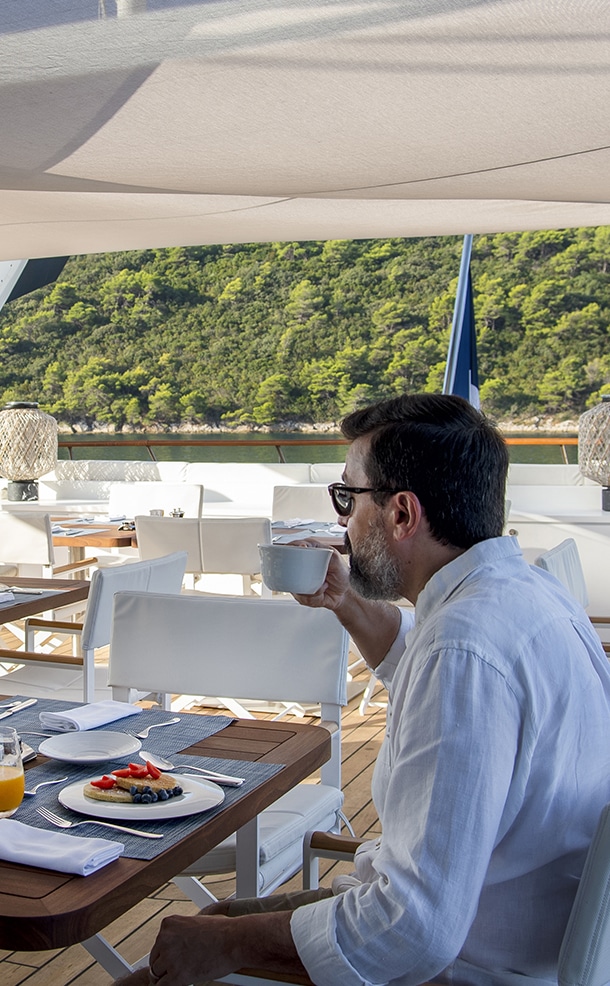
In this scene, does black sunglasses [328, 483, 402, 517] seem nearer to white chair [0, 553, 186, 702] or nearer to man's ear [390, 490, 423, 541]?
man's ear [390, 490, 423, 541]

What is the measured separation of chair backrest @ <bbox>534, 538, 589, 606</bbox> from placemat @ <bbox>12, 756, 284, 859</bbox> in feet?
5.14

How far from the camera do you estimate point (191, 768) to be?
170 cm

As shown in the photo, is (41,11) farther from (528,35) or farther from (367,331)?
(367,331)

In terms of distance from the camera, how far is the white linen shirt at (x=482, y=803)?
1087mm

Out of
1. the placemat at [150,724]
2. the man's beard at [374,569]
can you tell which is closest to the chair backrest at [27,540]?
the placemat at [150,724]

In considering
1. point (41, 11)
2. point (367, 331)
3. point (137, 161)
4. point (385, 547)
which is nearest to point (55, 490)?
point (137, 161)

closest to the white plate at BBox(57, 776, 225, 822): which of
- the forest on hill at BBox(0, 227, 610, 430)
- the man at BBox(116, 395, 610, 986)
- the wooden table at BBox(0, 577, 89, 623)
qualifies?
the man at BBox(116, 395, 610, 986)

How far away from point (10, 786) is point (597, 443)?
6.01m

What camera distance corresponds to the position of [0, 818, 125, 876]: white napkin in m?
1.31

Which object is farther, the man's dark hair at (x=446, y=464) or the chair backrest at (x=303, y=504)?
the chair backrest at (x=303, y=504)

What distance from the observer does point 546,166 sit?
3928 mm

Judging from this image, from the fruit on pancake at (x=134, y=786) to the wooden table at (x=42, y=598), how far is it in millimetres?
1807

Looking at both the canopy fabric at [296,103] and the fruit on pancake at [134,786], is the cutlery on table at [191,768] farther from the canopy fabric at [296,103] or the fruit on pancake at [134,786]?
the canopy fabric at [296,103]

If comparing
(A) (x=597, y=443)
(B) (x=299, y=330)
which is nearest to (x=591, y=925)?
(A) (x=597, y=443)
